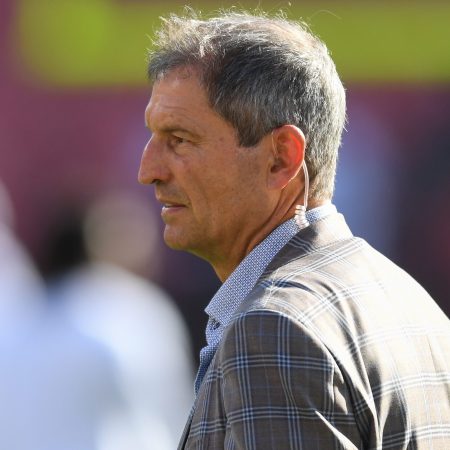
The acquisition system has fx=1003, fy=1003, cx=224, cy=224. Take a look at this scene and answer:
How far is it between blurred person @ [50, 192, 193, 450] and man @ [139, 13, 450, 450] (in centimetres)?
87

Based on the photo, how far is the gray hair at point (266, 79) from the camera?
77.1 inches

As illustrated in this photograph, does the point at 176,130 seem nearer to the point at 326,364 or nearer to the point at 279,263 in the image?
the point at 279,263

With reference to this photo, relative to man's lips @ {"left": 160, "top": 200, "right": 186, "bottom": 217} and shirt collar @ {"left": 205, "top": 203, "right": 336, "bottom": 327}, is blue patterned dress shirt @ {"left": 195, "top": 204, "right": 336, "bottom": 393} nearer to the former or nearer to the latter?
shirt collar @ {"left": 205, "top": 203, "right": 336, "bottom": 327}

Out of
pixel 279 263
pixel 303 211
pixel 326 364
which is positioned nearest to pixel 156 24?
pixel 303 211

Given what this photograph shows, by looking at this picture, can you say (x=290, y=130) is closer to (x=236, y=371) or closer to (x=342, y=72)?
(x=236, y=371)

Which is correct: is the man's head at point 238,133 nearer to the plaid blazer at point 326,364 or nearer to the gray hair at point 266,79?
the gray hair at point 266,79

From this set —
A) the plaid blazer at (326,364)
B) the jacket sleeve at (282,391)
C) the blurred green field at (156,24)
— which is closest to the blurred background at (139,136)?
the blurred green field at (156,24)

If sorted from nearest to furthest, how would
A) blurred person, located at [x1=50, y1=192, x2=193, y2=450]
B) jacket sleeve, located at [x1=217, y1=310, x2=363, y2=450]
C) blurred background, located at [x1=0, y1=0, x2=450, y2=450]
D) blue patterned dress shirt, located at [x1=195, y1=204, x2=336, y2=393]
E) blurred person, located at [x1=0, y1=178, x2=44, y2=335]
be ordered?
jacket sleeve, located at [x1=217, y1=310, x2=363, y2=450], blue patterned dress shirt, located at [x1=195, y1=204, x2=336, y2=393], blurred person, located at [x1=50, y1=192, x2=193, y2=450], blurred person, located at [x1=0, y1=178, x2=44, y2=335], blurred background, located at [x1=0, y1=0, x2=450, y2=450]

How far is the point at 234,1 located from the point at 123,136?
737mm

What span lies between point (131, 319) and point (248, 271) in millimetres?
1406

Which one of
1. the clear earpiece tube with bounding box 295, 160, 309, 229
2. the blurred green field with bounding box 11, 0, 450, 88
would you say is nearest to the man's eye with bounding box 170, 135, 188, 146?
the clear earpiece tube with bounding box 295, 160, 309, 229

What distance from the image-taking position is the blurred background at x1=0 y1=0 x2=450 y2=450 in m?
4.07

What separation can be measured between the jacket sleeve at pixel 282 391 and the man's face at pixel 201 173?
1.47ft

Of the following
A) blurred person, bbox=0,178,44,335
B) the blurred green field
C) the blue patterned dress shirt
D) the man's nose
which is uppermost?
the blurred green field
